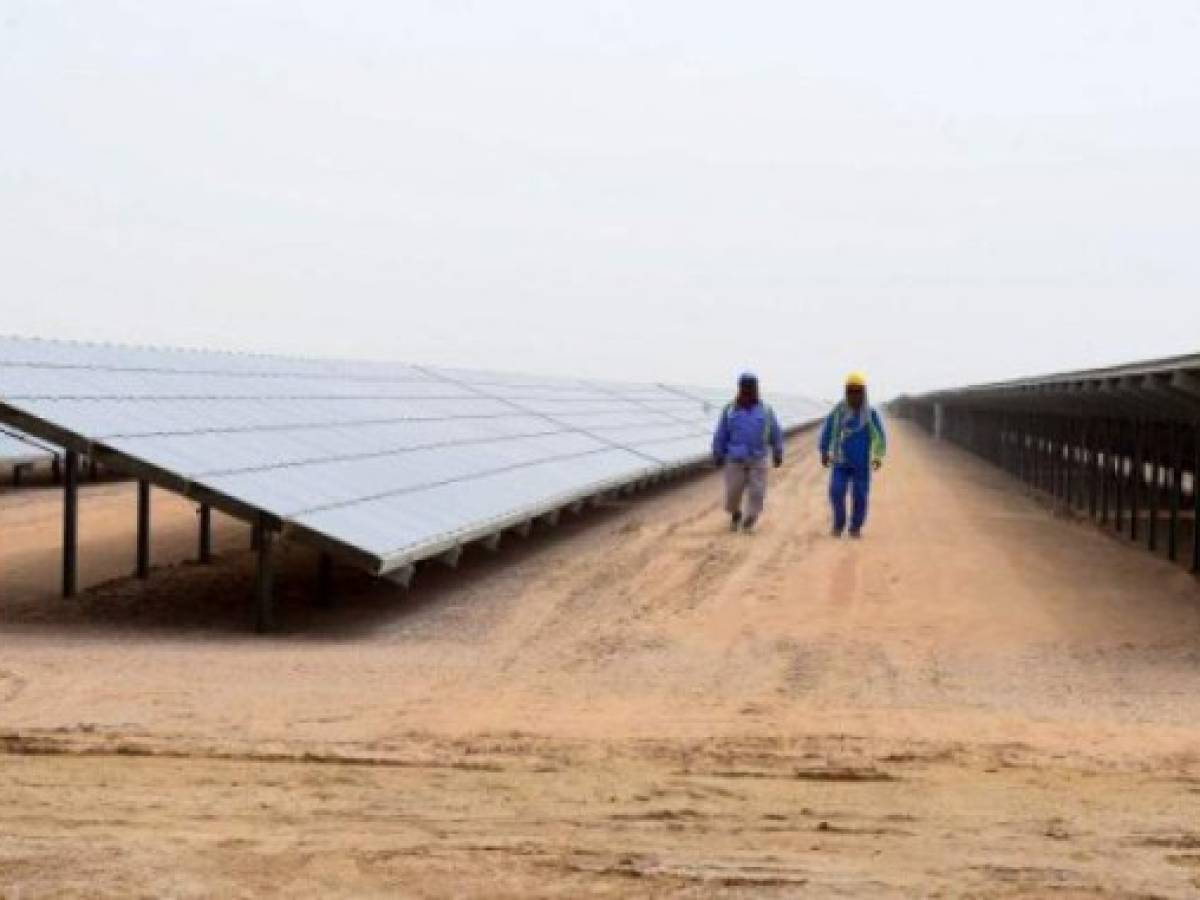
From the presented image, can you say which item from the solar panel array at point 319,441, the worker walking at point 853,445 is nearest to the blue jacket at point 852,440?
the worker walking at point 853,445

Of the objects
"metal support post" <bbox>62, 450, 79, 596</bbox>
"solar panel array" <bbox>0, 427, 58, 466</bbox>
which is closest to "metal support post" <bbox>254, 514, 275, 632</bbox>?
"metal support post" <bbox>62, 450, 79, 596</bbox>

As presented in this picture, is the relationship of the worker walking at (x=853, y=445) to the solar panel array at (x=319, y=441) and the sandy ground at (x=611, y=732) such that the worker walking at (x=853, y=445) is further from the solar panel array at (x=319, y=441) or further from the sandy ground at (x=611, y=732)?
the solar panel array at (x=319, y=441)

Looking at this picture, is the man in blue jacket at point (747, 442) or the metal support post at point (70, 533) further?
the man in blue jacket at point (747, 442)

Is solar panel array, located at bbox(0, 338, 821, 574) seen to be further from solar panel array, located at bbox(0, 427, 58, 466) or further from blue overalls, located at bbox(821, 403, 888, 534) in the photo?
solar panel array, located at bbox(0, 427, 58, 466)

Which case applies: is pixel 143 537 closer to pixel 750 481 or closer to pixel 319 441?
pixel 319 441

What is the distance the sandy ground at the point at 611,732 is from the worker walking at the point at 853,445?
2.16 metres

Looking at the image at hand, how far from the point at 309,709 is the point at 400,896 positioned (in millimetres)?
3150

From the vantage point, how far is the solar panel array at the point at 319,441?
10.6 m

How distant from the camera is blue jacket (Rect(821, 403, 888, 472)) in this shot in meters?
16.5

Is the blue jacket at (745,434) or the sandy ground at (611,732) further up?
the blue jacket at (745,434)

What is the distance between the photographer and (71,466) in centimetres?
1236

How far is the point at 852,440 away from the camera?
16.5 m

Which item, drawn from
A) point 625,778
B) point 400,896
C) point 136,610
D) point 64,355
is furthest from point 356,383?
point 400,896

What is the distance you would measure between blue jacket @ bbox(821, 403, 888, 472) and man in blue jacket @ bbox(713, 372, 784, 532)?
0.62 meters
